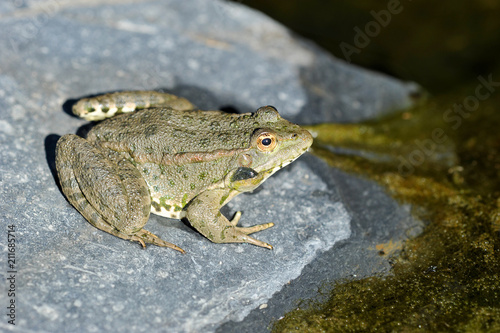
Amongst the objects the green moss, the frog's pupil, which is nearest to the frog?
the frog's pupil

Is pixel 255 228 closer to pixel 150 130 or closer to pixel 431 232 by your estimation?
pixel 150 130

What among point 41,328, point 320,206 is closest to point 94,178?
point 41,328

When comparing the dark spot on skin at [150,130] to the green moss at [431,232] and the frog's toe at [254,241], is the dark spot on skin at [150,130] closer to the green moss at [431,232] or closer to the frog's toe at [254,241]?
the frog's toe at [254,241]

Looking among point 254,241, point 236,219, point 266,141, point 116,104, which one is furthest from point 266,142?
point 116,104

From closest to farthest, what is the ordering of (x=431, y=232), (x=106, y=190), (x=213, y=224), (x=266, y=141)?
1. (x=106, y=190)
2. (x=213, y=224)
3. (x=266, y=141)
4. (x=431, y=232)

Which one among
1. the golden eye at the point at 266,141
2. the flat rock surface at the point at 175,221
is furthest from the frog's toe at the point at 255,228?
the golden eye at the point at 266,141

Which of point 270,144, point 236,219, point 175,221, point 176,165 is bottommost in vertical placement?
point 175,221
